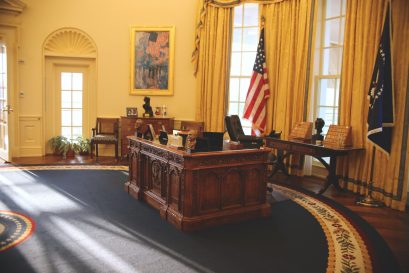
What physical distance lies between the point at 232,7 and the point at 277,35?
3.98 feet

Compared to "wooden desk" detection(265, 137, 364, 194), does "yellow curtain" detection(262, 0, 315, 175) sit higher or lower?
higher

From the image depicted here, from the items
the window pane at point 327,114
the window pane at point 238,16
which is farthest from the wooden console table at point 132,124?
the window pane at point 327,114

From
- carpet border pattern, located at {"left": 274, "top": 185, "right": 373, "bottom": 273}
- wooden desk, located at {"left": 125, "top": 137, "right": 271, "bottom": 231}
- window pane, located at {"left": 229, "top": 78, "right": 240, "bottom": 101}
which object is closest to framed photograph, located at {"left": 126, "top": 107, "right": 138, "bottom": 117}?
window pane, located at {"left": 229, "top": 78, "right": 240, "bottom": 101}

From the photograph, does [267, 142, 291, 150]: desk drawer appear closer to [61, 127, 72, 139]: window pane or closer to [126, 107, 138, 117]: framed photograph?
[126, 107, 138, 117]: framed photograph

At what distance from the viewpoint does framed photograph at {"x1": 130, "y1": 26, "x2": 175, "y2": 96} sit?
782 cm

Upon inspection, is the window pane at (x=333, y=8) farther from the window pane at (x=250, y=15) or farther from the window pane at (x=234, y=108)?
the window pane at (x=234, y=108)

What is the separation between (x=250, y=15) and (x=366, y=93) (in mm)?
3137

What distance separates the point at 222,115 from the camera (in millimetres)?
7469

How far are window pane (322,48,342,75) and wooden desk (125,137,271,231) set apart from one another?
3.05 meters

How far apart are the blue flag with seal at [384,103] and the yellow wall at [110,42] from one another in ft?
13.5

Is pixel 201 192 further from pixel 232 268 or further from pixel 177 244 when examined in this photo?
pixel 232 268

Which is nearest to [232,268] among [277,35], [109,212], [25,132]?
[109,212]

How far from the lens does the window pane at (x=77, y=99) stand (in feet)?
26.8

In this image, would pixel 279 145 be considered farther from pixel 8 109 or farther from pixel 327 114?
pixel 8 109
